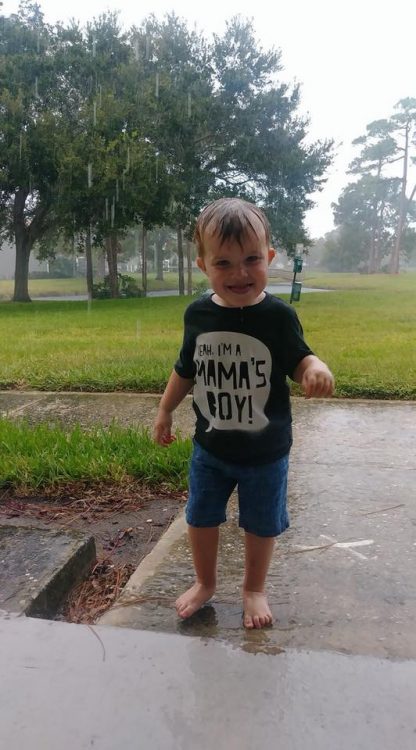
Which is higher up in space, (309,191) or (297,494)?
(309,191)

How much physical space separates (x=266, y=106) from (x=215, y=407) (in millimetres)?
13260

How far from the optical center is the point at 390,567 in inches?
70.7

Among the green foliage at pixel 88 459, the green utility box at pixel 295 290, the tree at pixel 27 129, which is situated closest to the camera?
the green foliage at pixel 88 459

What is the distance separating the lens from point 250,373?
156cm

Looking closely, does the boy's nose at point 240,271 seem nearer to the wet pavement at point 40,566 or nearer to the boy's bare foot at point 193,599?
the boy's bare foot at point 193,599

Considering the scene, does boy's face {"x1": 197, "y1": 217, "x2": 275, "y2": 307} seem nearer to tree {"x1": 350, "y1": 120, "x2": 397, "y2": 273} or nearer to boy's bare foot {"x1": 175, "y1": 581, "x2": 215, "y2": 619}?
boy's bare foot {"x1": 175, "y1": 581, "x2": 215, "y2": 619}

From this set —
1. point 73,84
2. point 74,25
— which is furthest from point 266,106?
point 74,25

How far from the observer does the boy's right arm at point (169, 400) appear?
1.74 meters

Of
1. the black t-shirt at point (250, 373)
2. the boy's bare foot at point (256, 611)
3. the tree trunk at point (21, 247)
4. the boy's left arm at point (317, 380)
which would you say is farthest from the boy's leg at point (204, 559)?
the tree trunk at point (21, 247)

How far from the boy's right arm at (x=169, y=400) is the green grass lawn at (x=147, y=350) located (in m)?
2.29

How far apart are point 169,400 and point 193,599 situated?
1.75 ft

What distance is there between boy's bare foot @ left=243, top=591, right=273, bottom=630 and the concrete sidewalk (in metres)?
0.03

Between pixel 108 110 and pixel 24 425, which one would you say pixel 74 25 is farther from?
pixel 24 425

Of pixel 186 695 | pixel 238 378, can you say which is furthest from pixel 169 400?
pixel 186 695
